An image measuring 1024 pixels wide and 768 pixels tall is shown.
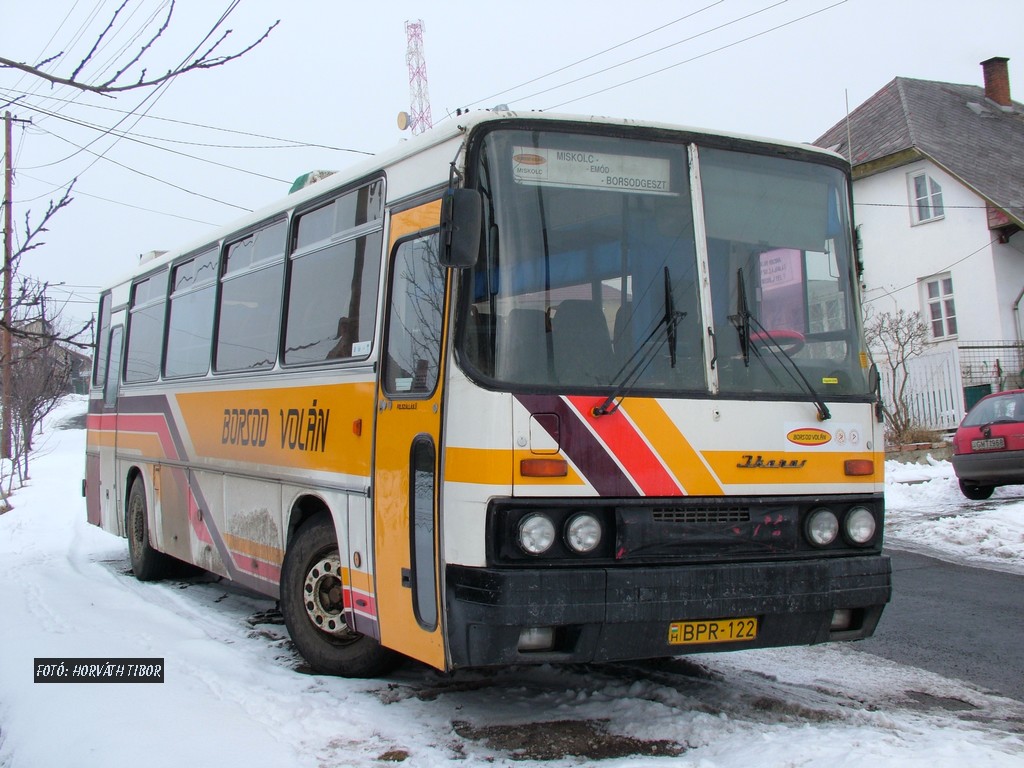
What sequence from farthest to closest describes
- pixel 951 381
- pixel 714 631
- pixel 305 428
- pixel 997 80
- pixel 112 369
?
pixel 997 80 < pixel 951 381 < pixel 112 369 < pixel 305 428 < pixel 714 631

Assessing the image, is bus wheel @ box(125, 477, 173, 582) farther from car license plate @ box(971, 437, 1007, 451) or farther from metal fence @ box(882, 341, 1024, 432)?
metal fence @ box(882, 341, 1024, 432)

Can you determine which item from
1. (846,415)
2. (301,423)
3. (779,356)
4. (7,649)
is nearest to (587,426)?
(779,356)

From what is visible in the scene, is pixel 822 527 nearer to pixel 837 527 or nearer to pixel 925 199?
pixel 837 527

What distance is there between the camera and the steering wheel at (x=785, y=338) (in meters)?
5.58

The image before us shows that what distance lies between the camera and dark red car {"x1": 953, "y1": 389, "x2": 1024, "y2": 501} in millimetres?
14523

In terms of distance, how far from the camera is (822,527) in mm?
5547

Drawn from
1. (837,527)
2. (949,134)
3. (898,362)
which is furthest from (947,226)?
(837,527)

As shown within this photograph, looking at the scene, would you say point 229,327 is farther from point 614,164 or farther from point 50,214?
point 614,164

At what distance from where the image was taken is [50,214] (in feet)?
23.6

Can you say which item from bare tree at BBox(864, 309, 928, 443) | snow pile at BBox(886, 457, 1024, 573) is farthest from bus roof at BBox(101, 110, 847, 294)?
bare tree at BBox(864, 309, 928, 443)

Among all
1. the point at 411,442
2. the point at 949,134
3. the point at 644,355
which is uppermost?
the point at 949,134

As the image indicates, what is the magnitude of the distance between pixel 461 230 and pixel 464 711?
2.60 m

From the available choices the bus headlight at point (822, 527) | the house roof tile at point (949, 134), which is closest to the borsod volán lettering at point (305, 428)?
the bus headlight at point (822, 527)

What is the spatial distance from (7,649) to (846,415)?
17.6 ft
